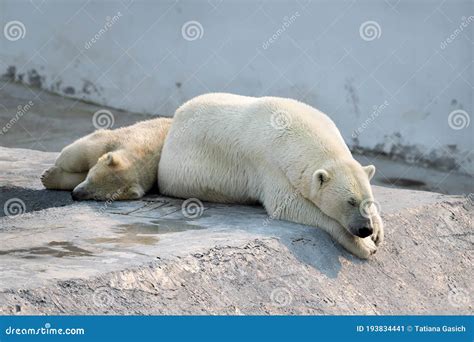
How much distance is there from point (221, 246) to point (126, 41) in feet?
23.6

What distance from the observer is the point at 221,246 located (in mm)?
5406

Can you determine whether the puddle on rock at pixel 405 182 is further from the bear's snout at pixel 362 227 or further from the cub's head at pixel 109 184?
the bear's snout at pixel 362 227

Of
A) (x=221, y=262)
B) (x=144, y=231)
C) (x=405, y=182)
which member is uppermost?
(x=405, y=182)

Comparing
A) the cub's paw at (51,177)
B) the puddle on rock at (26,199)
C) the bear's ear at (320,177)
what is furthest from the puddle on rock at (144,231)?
the cub's paw at (51,177)

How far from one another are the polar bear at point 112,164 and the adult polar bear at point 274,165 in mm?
175

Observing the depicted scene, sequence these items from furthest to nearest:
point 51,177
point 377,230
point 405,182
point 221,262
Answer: point 405,182 → point 51,177 → point 377,230 → point 221,262

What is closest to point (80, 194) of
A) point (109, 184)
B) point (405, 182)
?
point (109, 184)

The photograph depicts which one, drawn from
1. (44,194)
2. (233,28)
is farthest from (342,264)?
(233,28)

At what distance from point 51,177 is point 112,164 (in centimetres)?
66

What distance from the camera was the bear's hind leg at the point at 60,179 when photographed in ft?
24.5

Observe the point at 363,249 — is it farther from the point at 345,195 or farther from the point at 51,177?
the point at 51,177

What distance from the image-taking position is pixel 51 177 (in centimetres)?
747

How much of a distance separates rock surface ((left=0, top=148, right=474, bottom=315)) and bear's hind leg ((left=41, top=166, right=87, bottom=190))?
130mm

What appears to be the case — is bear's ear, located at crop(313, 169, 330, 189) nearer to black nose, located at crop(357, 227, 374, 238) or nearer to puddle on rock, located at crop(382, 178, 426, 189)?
black nose, located at crop(357, 227, 374, 238)
